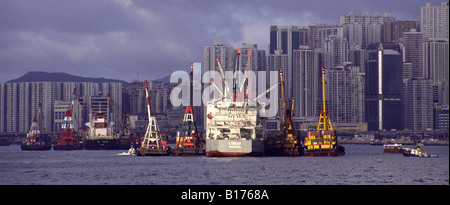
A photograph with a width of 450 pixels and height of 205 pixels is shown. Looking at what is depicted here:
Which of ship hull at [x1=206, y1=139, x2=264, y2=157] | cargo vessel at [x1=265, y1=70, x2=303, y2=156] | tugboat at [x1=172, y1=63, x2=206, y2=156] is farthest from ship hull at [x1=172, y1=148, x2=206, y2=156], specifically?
ship hull at [x1=206, y1=139, x2=264, y2=157]

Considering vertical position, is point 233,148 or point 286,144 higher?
point 286,144

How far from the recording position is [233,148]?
115125 millimetres

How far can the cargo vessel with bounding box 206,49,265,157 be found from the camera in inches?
4547

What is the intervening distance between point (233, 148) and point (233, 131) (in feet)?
11.0

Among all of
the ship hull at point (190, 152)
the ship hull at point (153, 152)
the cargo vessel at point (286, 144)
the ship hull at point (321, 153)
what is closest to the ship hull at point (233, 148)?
the ship hull at point (190, 152)

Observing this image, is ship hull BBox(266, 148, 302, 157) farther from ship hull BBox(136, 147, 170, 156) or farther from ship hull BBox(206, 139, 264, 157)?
ship hull BBox(136, 147, 170, 156)

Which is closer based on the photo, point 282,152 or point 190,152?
point 282,152

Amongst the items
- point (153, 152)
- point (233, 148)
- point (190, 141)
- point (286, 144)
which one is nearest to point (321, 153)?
point (286, 144)

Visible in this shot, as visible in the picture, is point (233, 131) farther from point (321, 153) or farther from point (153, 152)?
point (153, 152)

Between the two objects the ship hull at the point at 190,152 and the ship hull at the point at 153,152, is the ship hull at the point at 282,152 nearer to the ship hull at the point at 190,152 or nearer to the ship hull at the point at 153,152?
the ship hull at the point at 190,152
